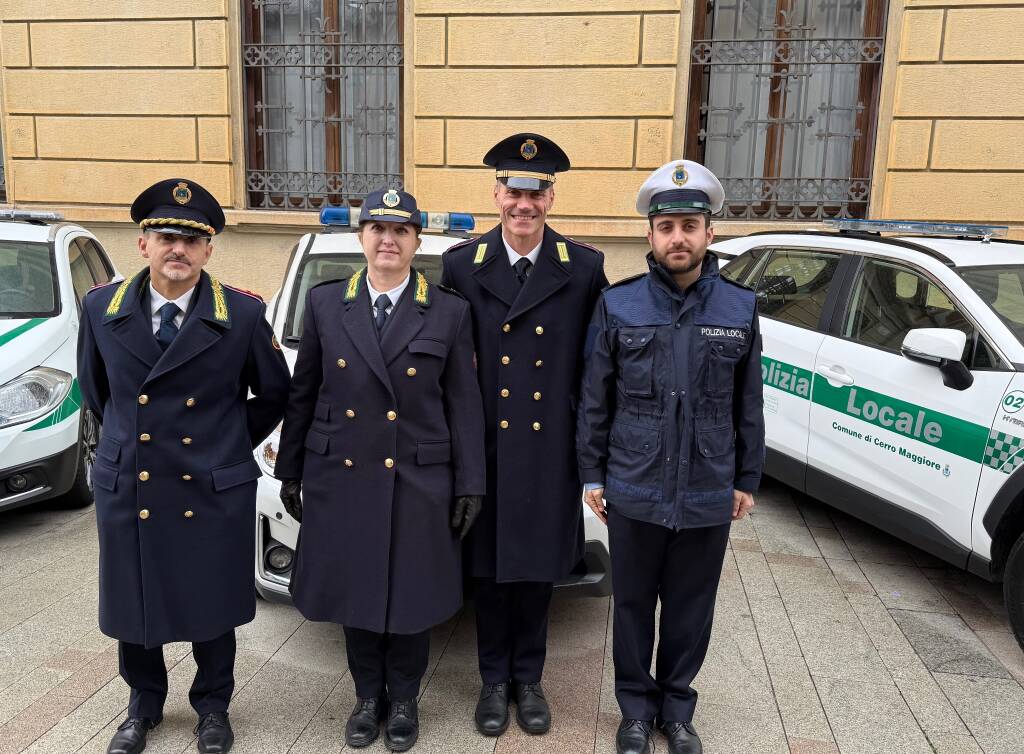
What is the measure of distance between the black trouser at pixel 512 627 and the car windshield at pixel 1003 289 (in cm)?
256

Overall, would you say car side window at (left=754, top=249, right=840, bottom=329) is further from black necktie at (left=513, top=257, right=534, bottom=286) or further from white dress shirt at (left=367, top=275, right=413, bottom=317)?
white dress shirt at (left=367, top=275, right=413, bottom=317)

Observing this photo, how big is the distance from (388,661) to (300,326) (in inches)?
74.0

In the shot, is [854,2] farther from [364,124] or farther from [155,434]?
[155,434]

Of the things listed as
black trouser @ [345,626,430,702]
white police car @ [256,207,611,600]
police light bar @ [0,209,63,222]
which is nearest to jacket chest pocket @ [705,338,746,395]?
white police car @ [256,207,611,600]

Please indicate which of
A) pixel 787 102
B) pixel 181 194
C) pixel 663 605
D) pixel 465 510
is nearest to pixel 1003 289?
pixel 663 605

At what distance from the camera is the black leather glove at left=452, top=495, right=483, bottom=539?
9.21 ft

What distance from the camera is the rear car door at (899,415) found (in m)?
3.82

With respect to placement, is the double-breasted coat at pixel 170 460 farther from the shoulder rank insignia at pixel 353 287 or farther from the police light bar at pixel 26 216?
the police light bar at pixel 26 216

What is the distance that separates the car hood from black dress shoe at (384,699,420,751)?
2.99m

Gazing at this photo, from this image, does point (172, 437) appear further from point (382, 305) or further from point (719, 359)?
point (719, 359)

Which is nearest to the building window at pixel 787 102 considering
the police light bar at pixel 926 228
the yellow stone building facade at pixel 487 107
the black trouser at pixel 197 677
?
the yellow stone building facade at pixel 487 107

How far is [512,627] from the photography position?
315 centimetres

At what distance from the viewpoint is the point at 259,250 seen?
8914 mm

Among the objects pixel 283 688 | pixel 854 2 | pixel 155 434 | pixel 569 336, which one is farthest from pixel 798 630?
pixel 854 2
